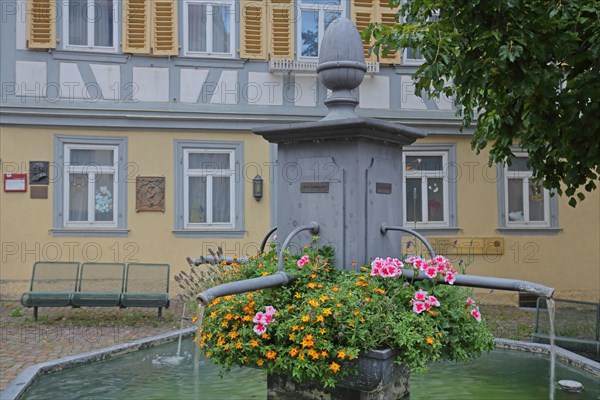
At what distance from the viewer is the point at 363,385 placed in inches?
126

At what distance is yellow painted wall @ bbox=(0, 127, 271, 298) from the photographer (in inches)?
436

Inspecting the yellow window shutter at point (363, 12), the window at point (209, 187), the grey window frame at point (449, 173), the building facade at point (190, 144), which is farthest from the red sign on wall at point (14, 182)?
the grey window frame at point (449, 173)

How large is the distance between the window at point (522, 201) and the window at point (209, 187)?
16.8 ft

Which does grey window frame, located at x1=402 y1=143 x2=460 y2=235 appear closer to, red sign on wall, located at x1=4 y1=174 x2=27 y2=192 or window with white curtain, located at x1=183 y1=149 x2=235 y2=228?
window with white curtain, located at x1=183 y1=149 x2=235 y2=228

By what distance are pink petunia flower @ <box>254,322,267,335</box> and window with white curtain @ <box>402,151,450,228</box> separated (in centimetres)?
927

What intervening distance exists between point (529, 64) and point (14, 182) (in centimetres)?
918

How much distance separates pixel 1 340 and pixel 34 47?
18.5ft

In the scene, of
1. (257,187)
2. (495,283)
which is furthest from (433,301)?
(257,187)

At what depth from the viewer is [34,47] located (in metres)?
11.1

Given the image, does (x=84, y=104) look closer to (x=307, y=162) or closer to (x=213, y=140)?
(x=213, y=140)

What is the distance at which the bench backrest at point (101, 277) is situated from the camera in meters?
9.59

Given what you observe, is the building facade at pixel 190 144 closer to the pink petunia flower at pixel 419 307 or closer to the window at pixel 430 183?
the window at pixel 430 183

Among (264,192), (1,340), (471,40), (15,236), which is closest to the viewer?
(471,40)

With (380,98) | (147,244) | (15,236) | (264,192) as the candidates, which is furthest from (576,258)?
(15,236)
